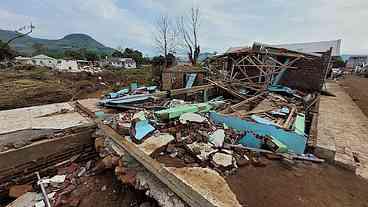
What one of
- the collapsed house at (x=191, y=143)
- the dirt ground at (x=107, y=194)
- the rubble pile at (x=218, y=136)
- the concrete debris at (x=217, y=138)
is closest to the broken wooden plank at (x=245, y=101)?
the collapsed house at (x=191, y=143)

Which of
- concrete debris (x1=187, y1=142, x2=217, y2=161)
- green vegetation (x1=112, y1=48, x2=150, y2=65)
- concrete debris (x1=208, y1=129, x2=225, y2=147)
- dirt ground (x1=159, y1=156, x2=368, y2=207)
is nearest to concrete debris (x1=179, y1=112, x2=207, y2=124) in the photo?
concrete debris (x1=208, y1=129, x2=225, y2=147)

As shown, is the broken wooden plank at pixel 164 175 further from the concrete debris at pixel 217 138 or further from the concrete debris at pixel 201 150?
the concrete debris at pixel 217 138

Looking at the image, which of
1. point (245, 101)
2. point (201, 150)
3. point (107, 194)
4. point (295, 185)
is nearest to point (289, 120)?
point (245, 101)

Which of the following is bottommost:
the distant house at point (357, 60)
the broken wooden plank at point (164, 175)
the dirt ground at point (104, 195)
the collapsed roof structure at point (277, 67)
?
the dirt ground at point (104, 195)

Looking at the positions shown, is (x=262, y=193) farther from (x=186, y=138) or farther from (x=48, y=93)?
(x=48, y=93)

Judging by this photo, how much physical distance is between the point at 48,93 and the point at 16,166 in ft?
21.8

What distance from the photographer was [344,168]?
11.2ft

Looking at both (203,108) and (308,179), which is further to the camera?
(203,108)

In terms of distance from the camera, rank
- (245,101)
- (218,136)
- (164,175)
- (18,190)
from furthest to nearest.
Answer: (245,101) → (218,136) → (18,190) → (164,175)

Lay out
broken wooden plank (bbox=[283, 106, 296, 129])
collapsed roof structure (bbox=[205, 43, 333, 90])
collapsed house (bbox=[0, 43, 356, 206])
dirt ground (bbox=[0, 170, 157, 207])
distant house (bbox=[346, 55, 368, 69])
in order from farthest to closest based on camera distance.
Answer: distant house (bbox=[346, 55, 368, 69]) < collapsed roof structure (bbox=[205, 43, 333, 90]) < broken wooden plank (bbox=[283, 106, 296, 129]) < dirt ground (bbox=[0, 170, 157, 207]) < collapsed house (bbox=[0, 43, 356, 206])

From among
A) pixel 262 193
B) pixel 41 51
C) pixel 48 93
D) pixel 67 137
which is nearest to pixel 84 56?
pixel 41 51

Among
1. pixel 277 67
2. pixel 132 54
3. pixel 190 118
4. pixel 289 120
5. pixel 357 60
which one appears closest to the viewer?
pixel 190 118

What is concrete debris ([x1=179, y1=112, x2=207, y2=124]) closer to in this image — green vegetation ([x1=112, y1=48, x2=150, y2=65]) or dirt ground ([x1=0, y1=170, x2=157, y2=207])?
dirt ground ([x1=0, y1=170, x2=157, y2=207])

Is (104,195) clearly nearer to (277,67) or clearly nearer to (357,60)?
(277,67)
